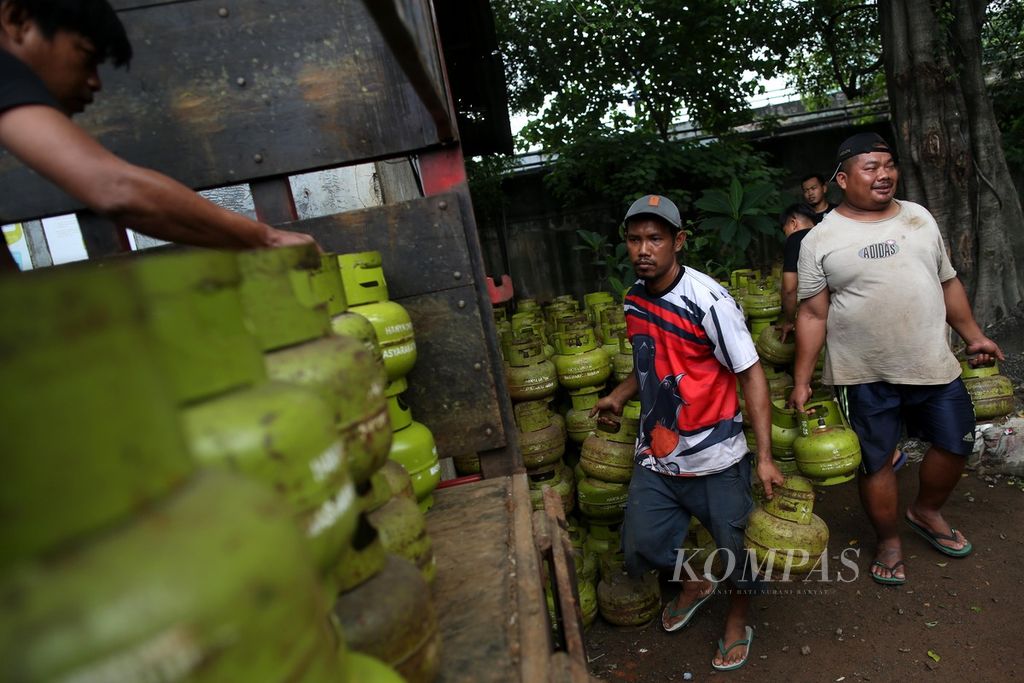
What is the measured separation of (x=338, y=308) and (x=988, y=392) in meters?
4.14

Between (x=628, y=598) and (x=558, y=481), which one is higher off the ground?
(x=558, y=481)

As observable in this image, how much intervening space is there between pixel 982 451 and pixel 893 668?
2.35m

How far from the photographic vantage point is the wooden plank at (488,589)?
1.21 meters

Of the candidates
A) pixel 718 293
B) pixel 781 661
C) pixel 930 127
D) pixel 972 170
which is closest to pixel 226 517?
pixel 718 293

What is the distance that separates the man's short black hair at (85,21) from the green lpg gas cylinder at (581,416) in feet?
10.5

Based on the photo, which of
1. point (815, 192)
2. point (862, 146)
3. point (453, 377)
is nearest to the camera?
point (453, 377)

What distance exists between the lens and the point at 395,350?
6.26 feet

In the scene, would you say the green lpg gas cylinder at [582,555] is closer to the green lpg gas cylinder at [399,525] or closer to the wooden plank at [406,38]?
the green lpg gas cylinder at [399,525]

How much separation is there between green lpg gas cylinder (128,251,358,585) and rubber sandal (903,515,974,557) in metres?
4.08

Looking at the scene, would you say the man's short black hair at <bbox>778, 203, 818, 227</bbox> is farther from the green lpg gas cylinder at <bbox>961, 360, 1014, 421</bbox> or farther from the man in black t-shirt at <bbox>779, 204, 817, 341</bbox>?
the green lpg gas cylinder at <bbox>961, 360, 1014, 421</bbox>

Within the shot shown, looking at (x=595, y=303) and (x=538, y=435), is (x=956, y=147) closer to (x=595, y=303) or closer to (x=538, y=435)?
(x=595, y=303)

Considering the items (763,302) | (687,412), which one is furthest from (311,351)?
(763,302)

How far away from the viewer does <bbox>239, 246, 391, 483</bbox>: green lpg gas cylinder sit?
917mm

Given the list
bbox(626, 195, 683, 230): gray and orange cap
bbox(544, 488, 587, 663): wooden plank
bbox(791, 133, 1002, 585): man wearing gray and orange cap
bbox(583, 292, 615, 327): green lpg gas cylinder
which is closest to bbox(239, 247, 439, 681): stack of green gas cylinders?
bbox(544, 488, 587, 663): wooden plank
